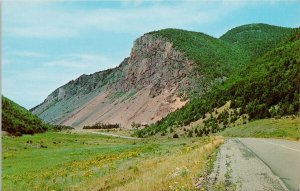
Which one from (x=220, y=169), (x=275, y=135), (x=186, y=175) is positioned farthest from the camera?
(x=275, y=135)

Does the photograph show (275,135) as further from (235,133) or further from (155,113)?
(155,113)

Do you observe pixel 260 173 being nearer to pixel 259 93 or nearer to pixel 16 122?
pixel 16 122

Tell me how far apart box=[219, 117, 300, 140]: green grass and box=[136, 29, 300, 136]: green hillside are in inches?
222

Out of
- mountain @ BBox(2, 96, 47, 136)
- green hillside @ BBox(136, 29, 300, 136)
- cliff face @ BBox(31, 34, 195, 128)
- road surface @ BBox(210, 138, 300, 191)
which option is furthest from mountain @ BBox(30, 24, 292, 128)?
road surface @ BBox(210, 138, 300, 191)

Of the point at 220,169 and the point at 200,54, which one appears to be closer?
the point at 220,169

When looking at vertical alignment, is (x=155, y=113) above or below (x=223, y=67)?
below

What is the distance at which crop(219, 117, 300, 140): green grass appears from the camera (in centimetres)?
6594

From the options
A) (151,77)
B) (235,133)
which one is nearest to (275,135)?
(235,133)

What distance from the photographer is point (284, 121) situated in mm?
73312

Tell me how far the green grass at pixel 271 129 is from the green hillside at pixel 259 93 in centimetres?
563

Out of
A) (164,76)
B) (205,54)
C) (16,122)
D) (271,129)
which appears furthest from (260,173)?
(205,54)

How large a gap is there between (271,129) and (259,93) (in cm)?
3088

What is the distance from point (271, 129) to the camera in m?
71.7

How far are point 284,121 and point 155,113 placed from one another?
279ft
